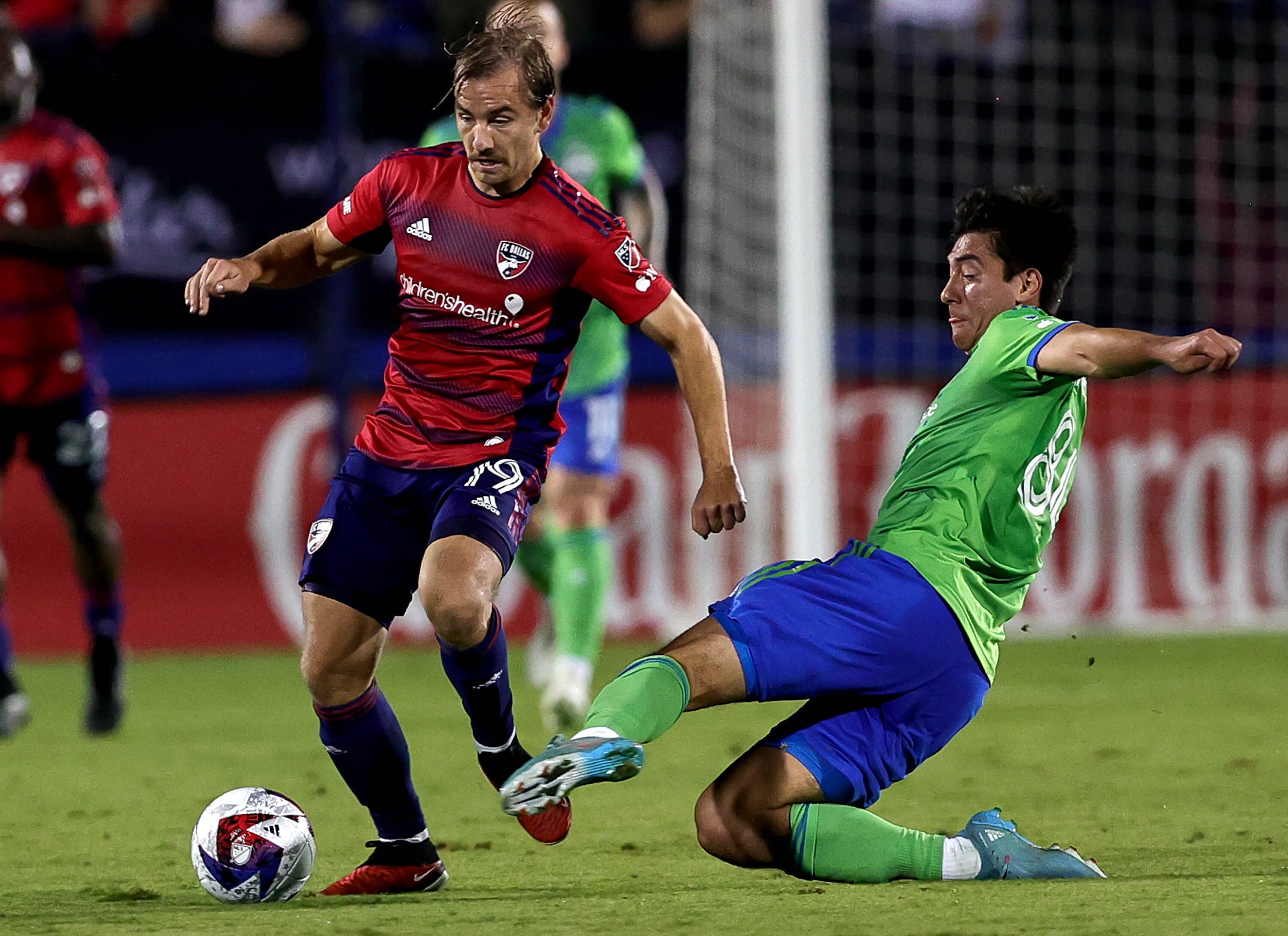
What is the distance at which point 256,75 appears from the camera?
9.99 meters

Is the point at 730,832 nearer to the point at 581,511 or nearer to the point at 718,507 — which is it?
the point at 718,507

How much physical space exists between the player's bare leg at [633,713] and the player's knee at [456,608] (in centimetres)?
36

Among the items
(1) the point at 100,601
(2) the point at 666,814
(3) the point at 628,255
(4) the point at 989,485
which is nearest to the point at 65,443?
(1) the point at 100,601

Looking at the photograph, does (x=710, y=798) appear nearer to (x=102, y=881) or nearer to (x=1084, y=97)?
(x=102, y=881)

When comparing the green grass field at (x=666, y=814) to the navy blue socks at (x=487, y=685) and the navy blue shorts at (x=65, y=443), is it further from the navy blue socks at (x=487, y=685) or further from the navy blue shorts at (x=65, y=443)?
the navy blue shorts at (x=65, y=443)

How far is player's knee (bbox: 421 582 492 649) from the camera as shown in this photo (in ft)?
13.4

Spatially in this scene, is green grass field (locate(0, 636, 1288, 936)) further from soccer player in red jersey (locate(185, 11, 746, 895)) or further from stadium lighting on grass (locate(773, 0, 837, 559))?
stadium lighting on grass (locate(773, 0, 837, 559))

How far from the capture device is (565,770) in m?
3.49

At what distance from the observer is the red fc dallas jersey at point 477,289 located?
14.2 ft

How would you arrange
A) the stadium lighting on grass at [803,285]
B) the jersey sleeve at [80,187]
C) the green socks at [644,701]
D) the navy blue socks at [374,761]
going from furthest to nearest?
the stadium lighting on grass at [803,285]
the jersey sleeve at [80,187]
the navy blue socks at [374,761]
the green socks at [644,701]

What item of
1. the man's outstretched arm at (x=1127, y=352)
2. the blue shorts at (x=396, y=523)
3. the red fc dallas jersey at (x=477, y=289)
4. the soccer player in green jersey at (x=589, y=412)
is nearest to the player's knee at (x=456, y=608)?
the blue shorts at (x=396, y=523)

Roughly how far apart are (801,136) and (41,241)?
3304 millimetres

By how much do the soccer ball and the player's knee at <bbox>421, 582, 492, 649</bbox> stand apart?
48 cm

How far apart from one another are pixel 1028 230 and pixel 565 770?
1507mm
